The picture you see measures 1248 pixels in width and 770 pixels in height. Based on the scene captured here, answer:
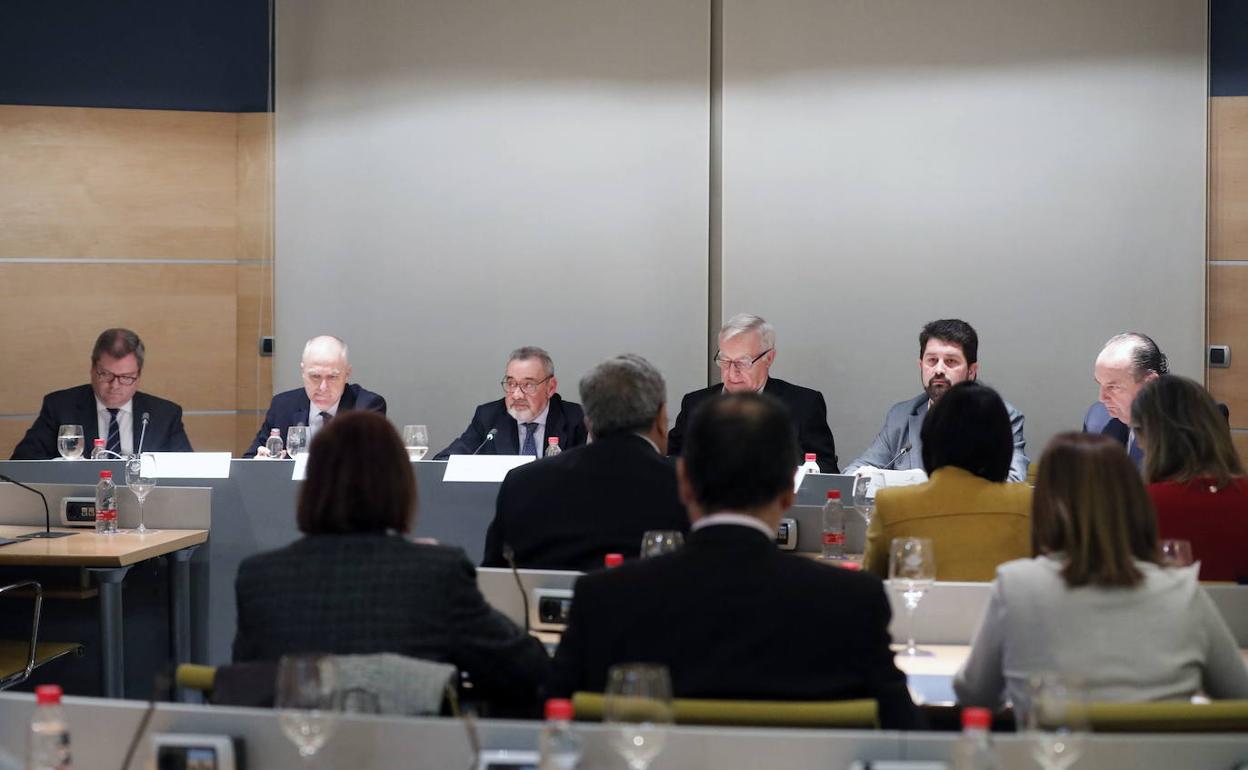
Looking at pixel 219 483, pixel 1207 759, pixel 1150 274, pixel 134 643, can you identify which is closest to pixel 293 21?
pixel 219 483

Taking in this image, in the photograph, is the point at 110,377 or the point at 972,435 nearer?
the point at 972,435

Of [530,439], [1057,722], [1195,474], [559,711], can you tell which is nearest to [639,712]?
[559,711]

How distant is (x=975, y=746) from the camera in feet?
5.65

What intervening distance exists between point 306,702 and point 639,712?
1.48 feet

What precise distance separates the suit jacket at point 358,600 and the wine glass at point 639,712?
67cm

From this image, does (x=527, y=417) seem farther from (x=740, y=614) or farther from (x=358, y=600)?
(x=740, y=614)

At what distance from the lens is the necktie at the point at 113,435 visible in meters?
5.93

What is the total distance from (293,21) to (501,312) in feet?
5.73

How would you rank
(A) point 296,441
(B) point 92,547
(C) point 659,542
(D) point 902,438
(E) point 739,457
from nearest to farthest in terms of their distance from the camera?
(E) point 739,457 → (C) point 659,542 → (B) point 92,547 → (A) point 296,441 → (D) point 902,438

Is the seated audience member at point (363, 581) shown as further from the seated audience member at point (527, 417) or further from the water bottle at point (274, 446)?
the seated audience member at point (527, 417)

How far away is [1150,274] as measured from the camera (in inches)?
256

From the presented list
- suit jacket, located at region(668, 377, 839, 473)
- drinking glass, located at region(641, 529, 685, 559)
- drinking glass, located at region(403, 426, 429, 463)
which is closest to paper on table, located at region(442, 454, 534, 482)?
drinking glass, located at region(403, 426, 429, 463)

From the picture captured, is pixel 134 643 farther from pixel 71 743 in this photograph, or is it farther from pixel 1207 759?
pixel 1207 759

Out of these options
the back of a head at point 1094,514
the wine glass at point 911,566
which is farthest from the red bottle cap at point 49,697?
the wine glass at point 911,566
